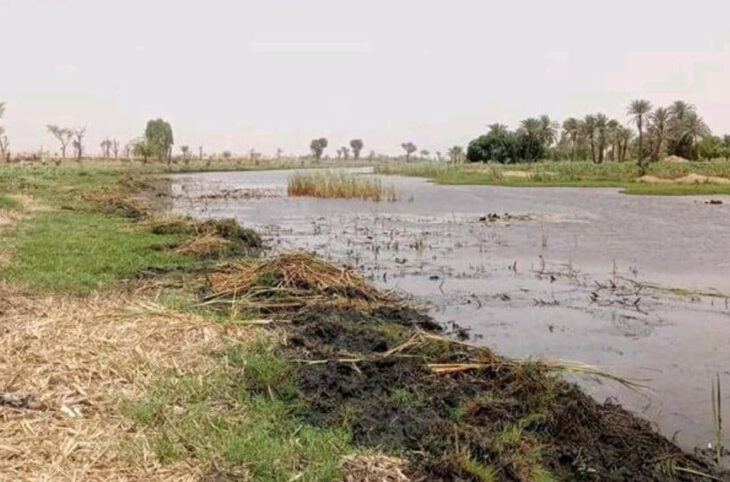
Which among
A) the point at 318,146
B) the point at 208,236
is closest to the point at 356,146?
the point at 318,146

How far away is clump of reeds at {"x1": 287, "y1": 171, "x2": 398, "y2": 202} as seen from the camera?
3494 centimetres

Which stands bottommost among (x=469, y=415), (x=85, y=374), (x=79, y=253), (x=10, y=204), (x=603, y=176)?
(x=469, y=415)

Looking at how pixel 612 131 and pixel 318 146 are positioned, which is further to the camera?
pixel 318 146

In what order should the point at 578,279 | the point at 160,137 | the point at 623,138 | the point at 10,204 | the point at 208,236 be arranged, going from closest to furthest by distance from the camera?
the point at 578,279 < the point at 208,236 < the point at 10,204 < the point at 623,138 < the point at 160,137

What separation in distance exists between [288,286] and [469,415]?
3876 mm

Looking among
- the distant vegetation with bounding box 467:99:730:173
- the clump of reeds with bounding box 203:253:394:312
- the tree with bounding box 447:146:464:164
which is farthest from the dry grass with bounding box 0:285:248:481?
the tree with bounding box 447:146:464:164

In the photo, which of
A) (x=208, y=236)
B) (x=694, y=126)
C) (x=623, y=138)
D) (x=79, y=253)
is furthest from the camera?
(x=623, y=138)

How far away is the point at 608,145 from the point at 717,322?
7932 centimetres

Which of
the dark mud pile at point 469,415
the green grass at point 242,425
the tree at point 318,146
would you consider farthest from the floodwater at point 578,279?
the tree at point 318,146

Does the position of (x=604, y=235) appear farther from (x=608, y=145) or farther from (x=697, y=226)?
(x=608, y=145)

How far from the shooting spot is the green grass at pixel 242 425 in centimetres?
377

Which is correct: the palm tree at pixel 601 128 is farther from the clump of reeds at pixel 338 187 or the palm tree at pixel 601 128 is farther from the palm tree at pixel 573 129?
the clump of reeds at pixel 338 187

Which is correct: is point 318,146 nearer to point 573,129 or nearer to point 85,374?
point 573,129

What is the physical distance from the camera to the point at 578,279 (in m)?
11.6
